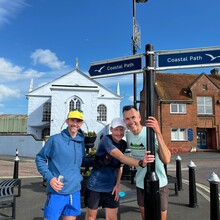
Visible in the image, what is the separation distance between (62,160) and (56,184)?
28 centimetres

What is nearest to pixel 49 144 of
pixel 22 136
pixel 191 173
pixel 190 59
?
pixel 190 59

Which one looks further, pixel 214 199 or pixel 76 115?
pixel 214 199

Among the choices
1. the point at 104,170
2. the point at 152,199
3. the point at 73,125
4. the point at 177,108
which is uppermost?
the point at 177,108

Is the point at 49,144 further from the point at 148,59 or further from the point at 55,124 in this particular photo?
the point at 55,124

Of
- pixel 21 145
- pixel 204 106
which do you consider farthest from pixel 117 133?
pixel 204 106

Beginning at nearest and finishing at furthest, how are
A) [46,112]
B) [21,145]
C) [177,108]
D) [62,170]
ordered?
[62,170] < [21,145] < [177,108] < [46,112]

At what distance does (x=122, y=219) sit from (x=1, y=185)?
2.53 meters

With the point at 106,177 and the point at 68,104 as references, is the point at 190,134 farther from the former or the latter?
the point at 106,177

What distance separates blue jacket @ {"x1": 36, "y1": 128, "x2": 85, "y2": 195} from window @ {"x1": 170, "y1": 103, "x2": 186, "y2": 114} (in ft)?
80.5

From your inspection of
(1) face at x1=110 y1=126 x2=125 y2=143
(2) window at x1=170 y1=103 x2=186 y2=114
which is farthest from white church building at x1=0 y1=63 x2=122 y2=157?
(1) face at x1=110 y1=126 x2=125 y2=143

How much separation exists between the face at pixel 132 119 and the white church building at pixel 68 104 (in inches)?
847

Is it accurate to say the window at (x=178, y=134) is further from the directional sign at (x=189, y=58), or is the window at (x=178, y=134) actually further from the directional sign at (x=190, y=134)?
the directional sign at (x=189, y=58)

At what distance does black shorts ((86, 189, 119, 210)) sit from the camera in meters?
2.98

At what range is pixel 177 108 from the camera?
2645 cm
